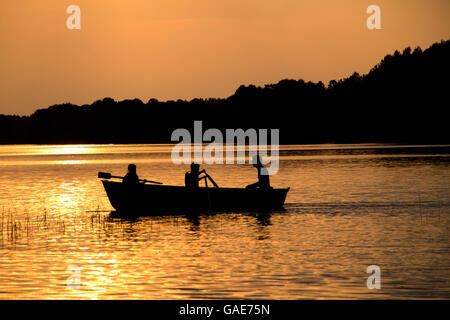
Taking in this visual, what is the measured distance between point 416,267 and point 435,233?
6.97 metres

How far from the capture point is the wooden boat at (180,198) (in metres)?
29.8

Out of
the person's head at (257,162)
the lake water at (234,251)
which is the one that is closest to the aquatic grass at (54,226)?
the lake water at (234,251)

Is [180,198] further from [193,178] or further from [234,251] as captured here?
[234,251]

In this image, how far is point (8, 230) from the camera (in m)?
26.0

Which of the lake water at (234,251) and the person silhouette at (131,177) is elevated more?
the person silhouette at (131,177)

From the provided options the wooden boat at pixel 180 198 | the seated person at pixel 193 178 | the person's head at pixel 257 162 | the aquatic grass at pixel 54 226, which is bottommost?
the aquatic grass at pixel 54 226

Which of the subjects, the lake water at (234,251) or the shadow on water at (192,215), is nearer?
the lake water at (234,251)

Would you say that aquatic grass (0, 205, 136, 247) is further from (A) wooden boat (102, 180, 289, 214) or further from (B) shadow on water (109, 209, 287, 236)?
(A) wooden boat (102, 180, 289, 214)

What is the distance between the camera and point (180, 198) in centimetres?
3011

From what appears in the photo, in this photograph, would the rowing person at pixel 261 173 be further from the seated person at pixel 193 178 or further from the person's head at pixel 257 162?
the seated person at pixel 193 178

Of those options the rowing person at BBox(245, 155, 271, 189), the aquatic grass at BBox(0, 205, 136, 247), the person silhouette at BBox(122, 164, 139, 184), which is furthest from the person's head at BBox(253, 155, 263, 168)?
the aquatic grass at BBox(0, 205, 136, 247)

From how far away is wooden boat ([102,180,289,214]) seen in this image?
2975 cm
